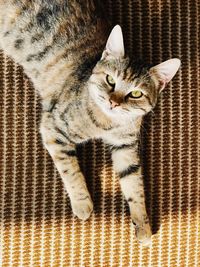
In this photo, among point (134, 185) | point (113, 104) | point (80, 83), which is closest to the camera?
point (113, 104)

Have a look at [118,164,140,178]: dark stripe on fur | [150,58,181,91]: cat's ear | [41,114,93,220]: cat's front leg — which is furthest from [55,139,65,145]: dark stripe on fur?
[150,58,181,91]: cat's ear

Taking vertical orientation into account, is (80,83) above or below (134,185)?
above

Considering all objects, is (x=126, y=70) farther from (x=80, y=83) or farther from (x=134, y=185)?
(x=134, y=185)

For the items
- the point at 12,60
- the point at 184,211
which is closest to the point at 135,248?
the point at 184,211

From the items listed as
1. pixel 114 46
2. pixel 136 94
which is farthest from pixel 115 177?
pixel 114 46

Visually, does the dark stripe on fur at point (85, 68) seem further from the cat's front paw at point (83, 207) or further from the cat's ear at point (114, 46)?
the cat's front paw at point (83, 207)

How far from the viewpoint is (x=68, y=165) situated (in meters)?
1.42

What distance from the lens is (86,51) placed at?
4.57 ft

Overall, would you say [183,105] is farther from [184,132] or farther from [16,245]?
[16,245]

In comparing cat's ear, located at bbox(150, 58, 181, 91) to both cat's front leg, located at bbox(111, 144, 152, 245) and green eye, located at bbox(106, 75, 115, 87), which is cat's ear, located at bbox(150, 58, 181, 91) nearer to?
green eye, located at bbox(106, 75, 115, 87)

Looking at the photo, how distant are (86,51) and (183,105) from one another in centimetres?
44

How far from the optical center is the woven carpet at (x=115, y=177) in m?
1.50

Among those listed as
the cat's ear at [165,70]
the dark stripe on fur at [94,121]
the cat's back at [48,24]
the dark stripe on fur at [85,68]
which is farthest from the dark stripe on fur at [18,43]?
the cat's ear at [165,70]

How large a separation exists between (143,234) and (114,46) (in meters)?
0.66
